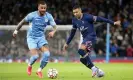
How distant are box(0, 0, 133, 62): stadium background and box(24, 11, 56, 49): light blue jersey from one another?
1192cm

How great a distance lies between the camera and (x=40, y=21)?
14398mm

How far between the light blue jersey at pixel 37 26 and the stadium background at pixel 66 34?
1192 cm

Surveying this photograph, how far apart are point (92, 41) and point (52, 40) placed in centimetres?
1298

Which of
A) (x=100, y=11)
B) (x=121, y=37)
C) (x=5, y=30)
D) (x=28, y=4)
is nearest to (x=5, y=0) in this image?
(x=28, y=4)

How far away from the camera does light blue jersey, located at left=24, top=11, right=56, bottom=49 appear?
47.0 ft

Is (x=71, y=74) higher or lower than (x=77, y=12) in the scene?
lower

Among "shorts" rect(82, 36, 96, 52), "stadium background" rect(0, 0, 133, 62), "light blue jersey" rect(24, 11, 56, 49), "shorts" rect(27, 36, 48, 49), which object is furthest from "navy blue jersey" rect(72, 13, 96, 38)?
"stadium background" rect(0, 0, 133, 62)

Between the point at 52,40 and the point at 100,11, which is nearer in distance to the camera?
the point at 52,40

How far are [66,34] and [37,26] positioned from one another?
12.6m

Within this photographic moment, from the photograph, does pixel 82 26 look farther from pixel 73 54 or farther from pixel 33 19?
pixel 73 54

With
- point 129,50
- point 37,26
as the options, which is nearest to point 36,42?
point 37,26

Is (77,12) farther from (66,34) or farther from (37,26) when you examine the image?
(66,34)

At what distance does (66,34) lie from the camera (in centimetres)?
2706

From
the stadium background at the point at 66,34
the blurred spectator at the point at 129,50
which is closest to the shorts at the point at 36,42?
the stadium background at the point at 66,34
